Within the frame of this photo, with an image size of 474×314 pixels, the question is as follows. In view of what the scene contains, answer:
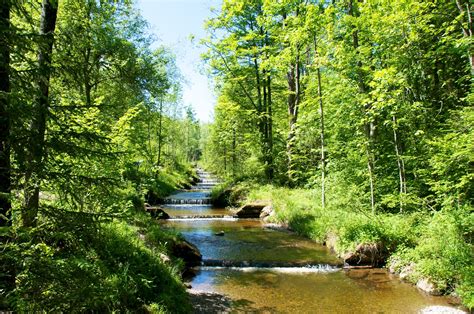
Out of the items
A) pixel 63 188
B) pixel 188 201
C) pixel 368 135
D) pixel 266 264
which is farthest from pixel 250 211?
pixel 63 188

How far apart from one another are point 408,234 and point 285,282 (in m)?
4.12

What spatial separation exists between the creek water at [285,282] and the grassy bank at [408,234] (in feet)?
1.66

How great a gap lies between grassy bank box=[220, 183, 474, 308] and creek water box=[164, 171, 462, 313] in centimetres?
50

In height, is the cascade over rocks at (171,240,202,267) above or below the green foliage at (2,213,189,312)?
below

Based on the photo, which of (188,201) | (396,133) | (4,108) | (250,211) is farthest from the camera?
(188,201)

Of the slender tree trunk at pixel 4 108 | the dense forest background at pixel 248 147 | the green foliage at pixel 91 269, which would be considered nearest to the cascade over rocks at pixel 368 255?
the dense forest background at pixel 248 147

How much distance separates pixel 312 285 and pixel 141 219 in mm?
5497

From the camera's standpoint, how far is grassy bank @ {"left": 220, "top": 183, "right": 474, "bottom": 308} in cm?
805

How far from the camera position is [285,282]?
30.2ft

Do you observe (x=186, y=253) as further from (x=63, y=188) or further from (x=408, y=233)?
(x=63, y=188)

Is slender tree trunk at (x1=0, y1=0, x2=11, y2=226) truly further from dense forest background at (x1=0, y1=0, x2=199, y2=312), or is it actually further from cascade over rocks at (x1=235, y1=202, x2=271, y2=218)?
cascade over rocks at (x1=235, y1=202, x2=271, y2=218)

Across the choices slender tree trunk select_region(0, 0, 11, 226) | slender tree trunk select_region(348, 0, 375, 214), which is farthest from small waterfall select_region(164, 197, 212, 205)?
slender tree trunk select_region(0, 0, 11, 226)

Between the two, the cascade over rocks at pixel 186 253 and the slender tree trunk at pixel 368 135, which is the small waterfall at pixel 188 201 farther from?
the slender tree trunk at pixel 368 135

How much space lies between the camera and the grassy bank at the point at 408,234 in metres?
8.05
